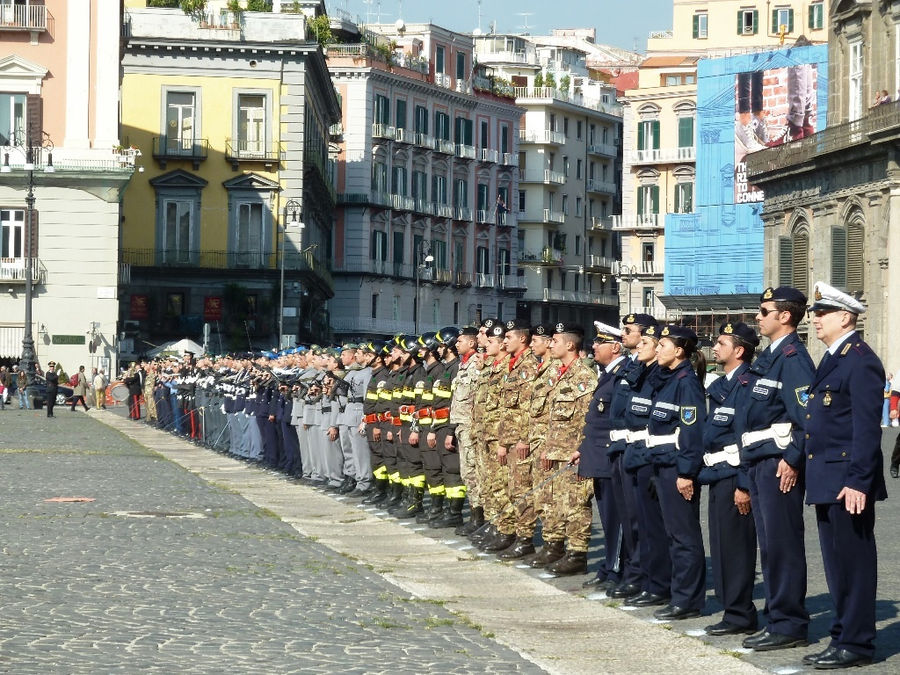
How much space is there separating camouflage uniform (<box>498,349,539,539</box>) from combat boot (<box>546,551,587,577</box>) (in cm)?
114

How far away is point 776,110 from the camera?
69938 mm

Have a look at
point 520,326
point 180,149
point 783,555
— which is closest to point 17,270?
point 180,149

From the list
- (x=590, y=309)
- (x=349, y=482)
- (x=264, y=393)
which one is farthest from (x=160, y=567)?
(x=590, y=309)

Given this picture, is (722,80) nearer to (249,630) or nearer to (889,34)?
(889,34)

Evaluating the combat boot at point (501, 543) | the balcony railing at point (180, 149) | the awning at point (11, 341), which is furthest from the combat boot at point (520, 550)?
the balcony railing at point (180, 149)

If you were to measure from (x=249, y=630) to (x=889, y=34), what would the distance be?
45.5 m

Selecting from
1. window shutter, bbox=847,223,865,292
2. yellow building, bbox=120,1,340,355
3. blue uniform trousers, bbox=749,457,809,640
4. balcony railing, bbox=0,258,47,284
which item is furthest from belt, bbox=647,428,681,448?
yellow building, bbox=120,1,340,355

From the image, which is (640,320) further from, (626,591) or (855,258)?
(855,258)

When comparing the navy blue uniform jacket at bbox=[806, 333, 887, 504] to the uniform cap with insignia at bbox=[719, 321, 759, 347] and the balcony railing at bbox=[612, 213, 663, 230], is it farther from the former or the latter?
the balcony railing at bbox=[612, 213, 663, 230]

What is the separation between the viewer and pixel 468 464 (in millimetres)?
18922

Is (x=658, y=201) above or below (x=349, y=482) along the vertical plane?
above

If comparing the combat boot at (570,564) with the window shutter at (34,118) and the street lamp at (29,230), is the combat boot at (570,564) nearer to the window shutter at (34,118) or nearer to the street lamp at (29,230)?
the street lamp at (29,230)

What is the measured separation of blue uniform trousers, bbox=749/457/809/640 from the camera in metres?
11.3

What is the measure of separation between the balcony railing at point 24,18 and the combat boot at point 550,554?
1874 inches
